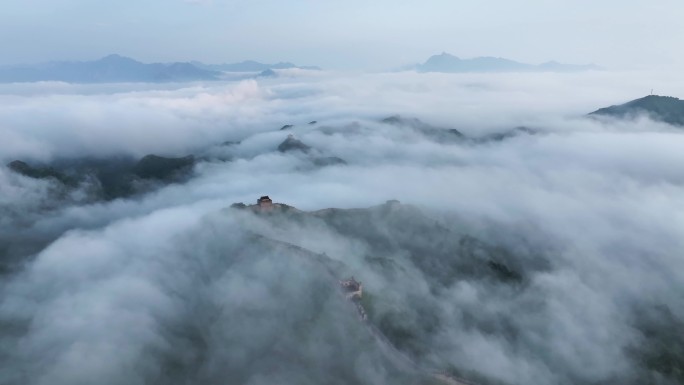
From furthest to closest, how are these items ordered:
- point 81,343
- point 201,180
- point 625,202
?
point 201,180
point 625,202
point 81,343

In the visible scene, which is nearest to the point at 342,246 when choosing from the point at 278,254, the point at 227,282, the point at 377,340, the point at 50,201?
the point at 278,254

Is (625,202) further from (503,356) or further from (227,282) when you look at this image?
(227,282)

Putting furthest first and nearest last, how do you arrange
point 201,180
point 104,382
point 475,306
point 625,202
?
point 201,180, point 625,202, point 475,306, point 104,382

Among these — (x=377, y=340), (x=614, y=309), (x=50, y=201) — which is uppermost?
Answer: (x=377, y=340)

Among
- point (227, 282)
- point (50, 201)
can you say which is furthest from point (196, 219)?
point (50, 201)

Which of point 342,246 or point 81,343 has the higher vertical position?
point 342,246

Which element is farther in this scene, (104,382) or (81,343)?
(81,343)

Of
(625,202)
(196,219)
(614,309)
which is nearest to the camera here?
(614,309)

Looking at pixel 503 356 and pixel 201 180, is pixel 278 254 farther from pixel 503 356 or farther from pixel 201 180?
pixel 201 180

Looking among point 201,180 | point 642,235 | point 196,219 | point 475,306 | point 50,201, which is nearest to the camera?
point 475,306
